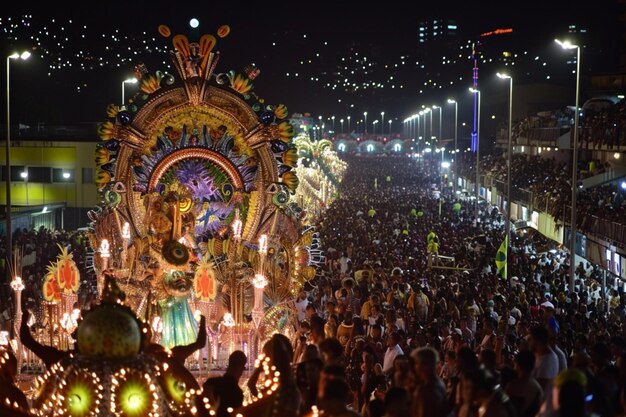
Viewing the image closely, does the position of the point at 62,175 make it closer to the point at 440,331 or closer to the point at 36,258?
the point at 36,258

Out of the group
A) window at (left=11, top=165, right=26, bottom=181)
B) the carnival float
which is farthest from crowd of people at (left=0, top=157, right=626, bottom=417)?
window at (left=11, top=165, right=26, bottom=181)

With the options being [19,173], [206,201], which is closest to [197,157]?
[206,201]

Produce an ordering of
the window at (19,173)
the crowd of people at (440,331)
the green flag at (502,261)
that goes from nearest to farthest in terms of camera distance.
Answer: the crowd of people at (440,331) < the green flag at (502,261) < the window at (19,173)

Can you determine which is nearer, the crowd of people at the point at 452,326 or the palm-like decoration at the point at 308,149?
the crowd of people at the point at 452,326

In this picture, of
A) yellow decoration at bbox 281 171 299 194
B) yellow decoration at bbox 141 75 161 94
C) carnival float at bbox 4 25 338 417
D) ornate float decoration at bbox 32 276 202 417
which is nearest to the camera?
ornate float decoration at bbox 32 276 202 417

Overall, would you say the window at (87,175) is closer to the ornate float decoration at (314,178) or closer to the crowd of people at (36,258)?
the crowd of people at (36,258)

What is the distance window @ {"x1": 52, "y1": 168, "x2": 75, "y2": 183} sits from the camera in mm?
40625

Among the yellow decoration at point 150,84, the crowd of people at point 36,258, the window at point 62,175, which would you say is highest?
the yellow decoration at point 150,84

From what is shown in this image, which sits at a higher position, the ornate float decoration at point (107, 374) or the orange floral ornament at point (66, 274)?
the ornate float decoration at point (107, 374)

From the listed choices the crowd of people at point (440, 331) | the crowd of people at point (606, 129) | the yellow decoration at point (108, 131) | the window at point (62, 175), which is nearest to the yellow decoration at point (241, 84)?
the yellow decoration at point (108, 131)

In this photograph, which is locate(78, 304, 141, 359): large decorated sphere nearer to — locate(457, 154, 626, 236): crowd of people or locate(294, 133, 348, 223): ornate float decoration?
locate(457, 154, 626, 236): crowd of people

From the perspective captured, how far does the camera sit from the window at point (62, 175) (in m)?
40.6

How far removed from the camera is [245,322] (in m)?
17.5

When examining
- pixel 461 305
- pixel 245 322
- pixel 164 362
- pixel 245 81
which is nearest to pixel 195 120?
pixel 245 81
